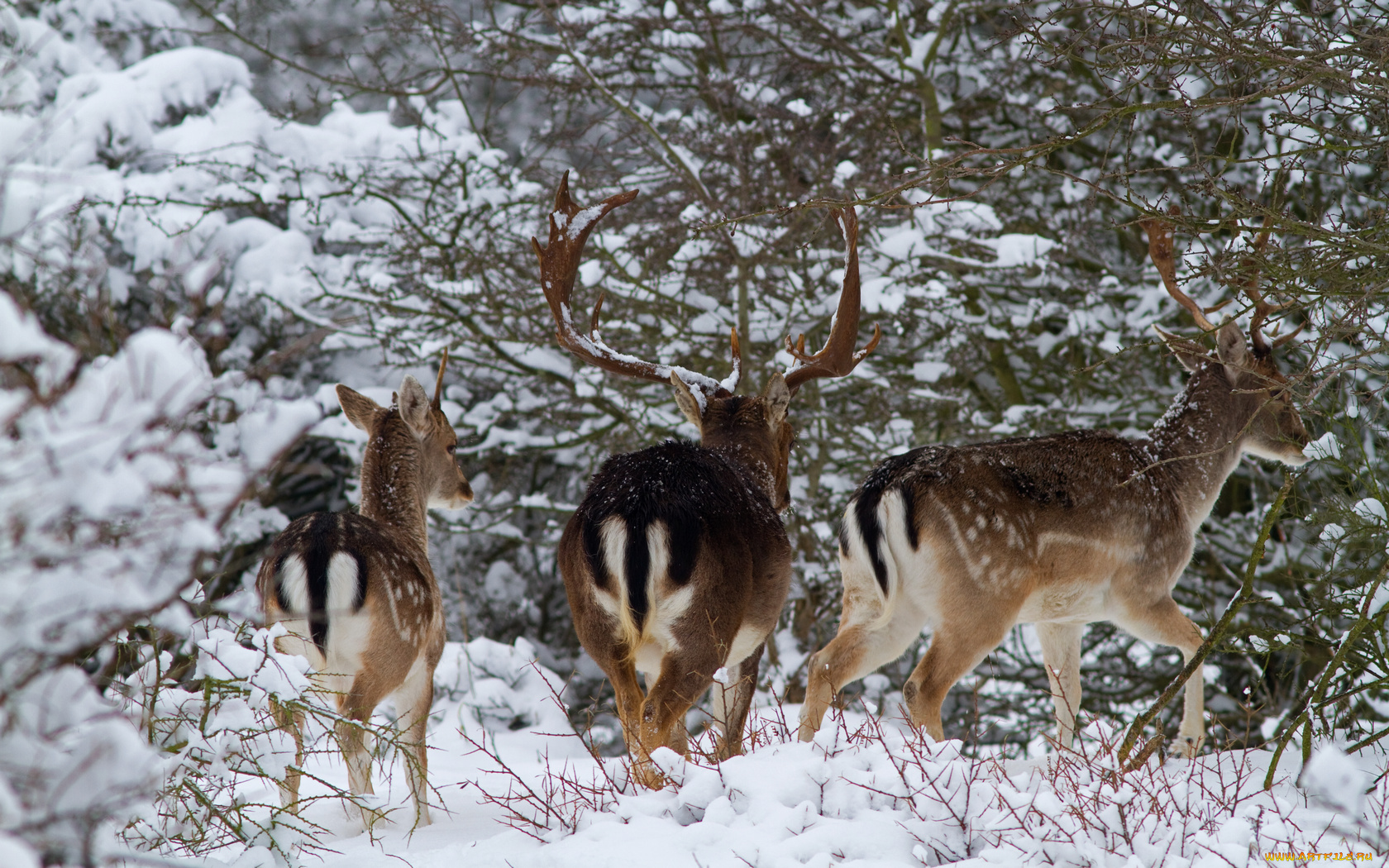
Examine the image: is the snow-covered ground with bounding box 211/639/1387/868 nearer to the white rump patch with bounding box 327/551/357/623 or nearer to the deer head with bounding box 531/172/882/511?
the white rump patch with bounding box 327/551/357/623

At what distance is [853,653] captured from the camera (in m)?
4.65

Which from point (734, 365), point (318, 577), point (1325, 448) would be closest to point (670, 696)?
point (318, 577)

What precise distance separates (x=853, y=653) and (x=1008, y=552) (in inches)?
30.0

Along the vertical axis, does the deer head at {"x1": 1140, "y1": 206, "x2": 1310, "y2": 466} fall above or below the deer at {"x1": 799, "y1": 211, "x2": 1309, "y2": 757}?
above

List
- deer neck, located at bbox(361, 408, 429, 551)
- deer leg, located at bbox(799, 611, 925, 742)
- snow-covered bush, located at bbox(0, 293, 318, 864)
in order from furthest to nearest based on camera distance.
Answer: deer neck, located at bbox(361, 408, 429, 551) < deer leg, located at bbox(799, 611, 925, 742) < snow-covered bush, located at bbox(0, 293, 318, 864)

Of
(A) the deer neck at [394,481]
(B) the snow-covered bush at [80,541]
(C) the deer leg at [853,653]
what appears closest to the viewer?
(B) the snow-covered bush at [80,541]

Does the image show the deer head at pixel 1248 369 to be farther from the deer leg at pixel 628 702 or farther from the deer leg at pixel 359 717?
the deer leg at pixel 359 717

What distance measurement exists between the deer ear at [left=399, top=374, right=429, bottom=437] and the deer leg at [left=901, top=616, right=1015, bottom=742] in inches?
99.1

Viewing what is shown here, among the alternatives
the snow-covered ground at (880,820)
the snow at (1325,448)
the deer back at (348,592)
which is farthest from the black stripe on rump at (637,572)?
the snow at (1325,448)

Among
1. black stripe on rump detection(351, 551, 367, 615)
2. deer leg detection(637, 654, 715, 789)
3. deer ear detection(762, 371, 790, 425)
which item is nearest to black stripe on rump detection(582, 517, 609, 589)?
deer leg detection(637, 654, 715, 789)

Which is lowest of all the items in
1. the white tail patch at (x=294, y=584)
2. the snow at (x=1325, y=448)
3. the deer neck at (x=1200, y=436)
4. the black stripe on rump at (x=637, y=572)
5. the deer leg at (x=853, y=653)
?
the deer leg at (x=853, y=653)

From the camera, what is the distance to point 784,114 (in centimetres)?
747

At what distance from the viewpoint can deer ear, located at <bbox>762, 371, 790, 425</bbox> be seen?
5.40m

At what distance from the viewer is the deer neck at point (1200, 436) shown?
5.13 meters
